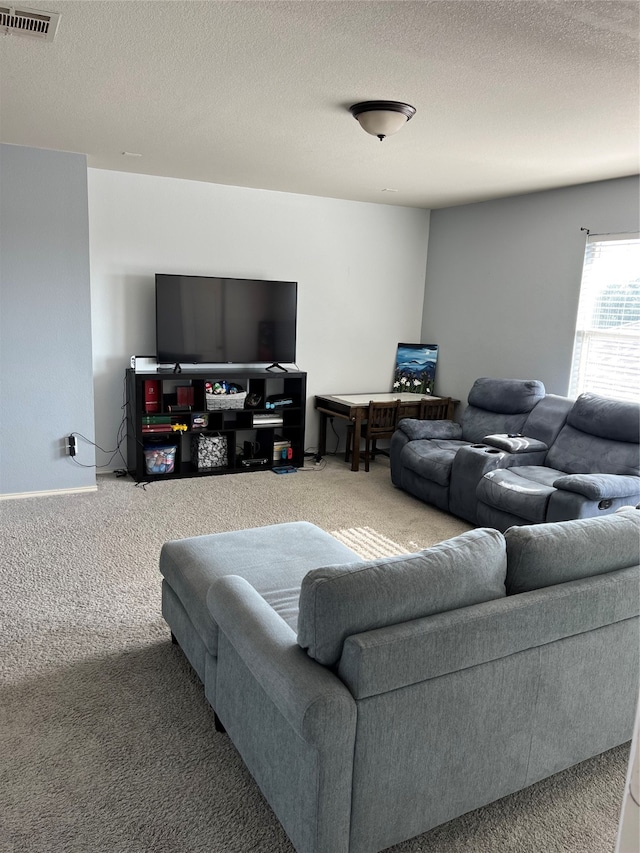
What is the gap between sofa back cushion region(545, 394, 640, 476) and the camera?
158 inches

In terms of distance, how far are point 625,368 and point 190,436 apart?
11.5ft

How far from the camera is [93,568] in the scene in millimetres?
3496

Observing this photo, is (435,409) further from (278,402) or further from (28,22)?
(28,22)

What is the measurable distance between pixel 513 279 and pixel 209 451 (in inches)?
117

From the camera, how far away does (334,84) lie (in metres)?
2.71

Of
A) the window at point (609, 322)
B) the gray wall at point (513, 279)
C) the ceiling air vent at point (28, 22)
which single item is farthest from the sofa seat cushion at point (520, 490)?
the ceiling air vent at point (28, 22)

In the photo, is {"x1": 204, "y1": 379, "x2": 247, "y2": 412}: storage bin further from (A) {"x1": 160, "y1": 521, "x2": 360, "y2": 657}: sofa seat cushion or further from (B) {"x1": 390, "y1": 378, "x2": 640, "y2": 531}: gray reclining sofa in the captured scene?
(A) {"x1": 160, "y1": 521, "x2": 360, "y2": 657}: sofa seat cushion

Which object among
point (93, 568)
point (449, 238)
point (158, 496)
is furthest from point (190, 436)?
point (449, 238)

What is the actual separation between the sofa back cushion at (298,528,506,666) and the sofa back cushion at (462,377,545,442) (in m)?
3.33

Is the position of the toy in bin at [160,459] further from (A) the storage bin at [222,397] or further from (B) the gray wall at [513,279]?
(B) the gray wall at [513,279]

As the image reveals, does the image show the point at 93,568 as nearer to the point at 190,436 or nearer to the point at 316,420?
the point at 190,436

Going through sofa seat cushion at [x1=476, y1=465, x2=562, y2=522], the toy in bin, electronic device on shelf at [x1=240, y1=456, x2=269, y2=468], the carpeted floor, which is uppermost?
sofa seat cushion at [x1=476, y1=465, x2=562, y2=522]

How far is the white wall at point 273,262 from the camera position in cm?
508

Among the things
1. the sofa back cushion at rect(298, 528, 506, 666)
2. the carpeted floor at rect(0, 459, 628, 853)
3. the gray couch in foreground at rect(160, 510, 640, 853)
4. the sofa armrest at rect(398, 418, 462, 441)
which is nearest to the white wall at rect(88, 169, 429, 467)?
the sofa armrest at rect(398, 418, 462, 441)
